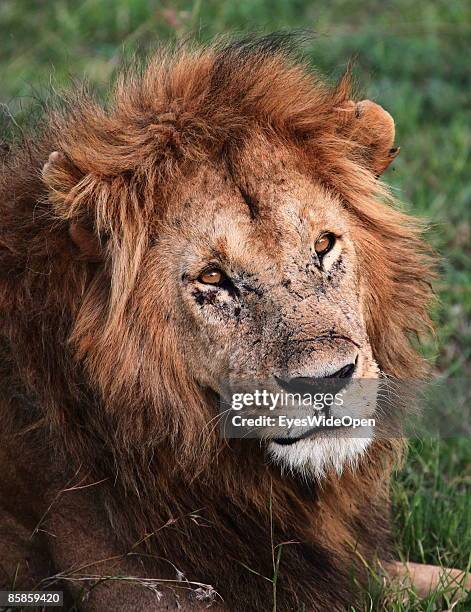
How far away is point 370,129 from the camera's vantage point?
341 centimetres

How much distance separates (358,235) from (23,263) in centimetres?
103

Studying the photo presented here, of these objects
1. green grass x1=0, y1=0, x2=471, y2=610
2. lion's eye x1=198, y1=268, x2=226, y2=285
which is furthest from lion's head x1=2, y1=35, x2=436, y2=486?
green grass x1=0, y1=0, x2=471, y2=610

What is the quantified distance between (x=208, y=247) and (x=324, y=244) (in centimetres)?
35

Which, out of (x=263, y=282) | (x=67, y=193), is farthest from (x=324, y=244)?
(x=67, y=193)

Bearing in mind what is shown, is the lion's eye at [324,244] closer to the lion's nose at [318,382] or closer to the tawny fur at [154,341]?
the tawny fur at [154,341]

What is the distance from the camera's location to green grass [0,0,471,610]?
18.6 ft

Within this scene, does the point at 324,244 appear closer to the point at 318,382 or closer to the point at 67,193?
the point at 318,382

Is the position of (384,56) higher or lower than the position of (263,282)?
higher

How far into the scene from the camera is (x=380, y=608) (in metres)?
3.54

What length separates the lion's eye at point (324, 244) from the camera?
3.07 m

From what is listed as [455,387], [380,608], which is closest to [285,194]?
[380,608]

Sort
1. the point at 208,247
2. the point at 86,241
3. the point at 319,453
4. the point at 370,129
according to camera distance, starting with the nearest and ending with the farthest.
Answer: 1. the point at 319,453
2. the point at 208,247
3. the point at 86,241
4. the point at 370,129

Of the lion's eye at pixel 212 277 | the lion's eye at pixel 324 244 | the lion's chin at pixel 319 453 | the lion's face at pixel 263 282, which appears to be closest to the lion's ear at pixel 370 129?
the lion's face at pixel 263 282

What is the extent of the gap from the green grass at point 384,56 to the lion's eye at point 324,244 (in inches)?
73.6
